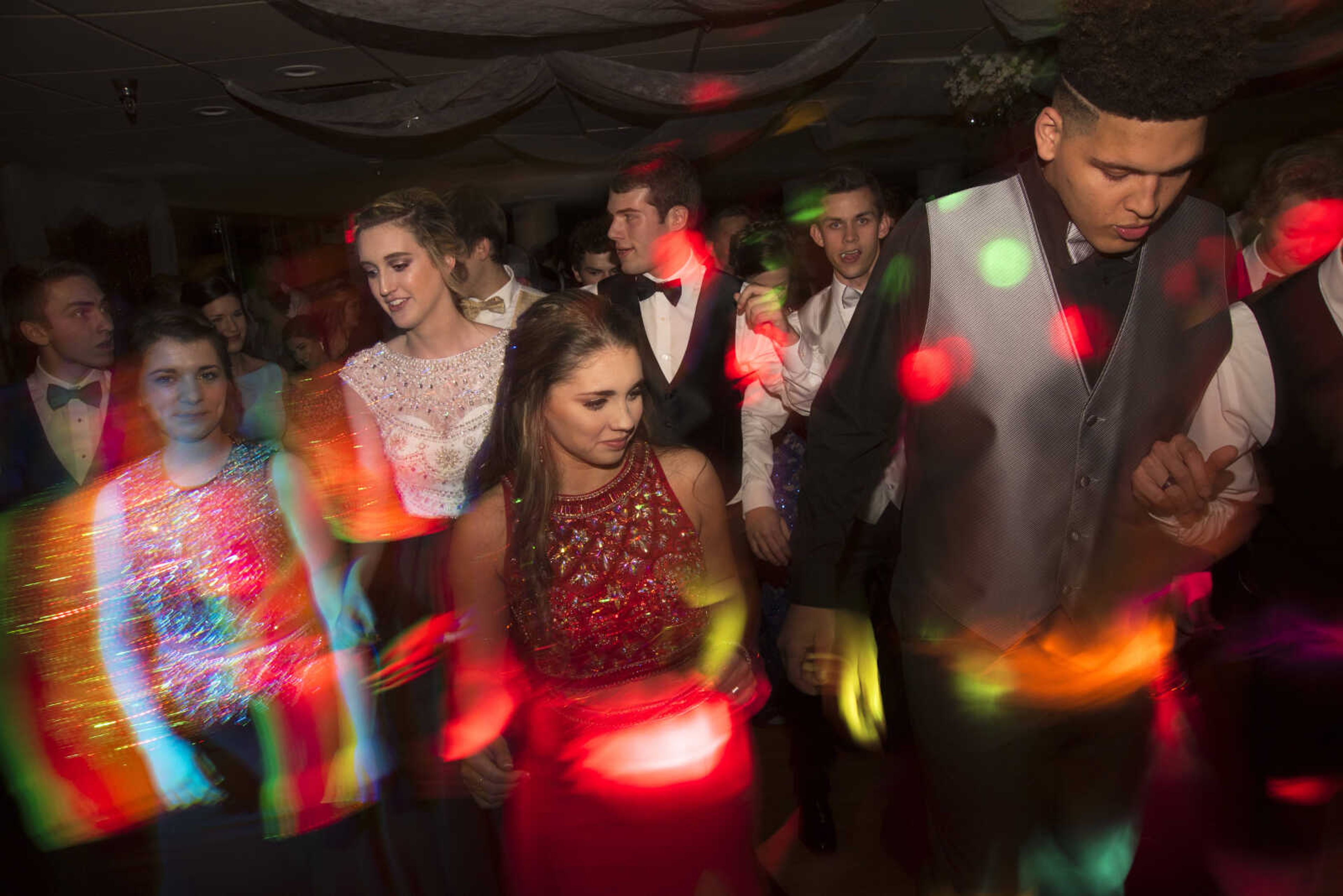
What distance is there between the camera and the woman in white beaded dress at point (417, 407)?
238 centimetres

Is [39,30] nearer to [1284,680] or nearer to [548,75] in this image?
[548,75]

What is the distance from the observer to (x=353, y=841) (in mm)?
2092

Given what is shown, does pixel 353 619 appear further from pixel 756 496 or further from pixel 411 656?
pixel 756 496

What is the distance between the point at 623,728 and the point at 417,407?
1.13m

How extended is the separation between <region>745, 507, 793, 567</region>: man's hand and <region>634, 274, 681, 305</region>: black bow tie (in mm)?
869

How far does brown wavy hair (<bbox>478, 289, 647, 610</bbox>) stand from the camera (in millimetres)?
1834

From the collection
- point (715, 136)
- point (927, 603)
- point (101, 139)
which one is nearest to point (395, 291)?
point (927, 603)

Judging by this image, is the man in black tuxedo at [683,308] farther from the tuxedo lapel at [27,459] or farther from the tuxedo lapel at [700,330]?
the tuxedo lapel at [27,459]

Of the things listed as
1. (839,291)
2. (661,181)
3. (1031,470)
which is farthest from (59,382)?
(1031,470)

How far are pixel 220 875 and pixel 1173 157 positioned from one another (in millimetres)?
2177

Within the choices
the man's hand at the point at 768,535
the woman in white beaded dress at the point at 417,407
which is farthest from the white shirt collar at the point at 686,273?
the man's hand at the point at 768,535

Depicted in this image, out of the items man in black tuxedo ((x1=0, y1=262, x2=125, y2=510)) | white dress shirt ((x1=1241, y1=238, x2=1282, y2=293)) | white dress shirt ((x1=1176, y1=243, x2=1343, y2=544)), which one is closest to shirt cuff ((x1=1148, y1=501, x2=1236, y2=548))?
white dress shirt ((x1=1176, y1=243, x2=1343, y2=544))

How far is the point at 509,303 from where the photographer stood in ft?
10.4

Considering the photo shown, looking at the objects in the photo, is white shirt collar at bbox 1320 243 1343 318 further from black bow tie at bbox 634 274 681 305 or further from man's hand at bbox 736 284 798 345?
black bow tie at bbox 634 274 681 305
